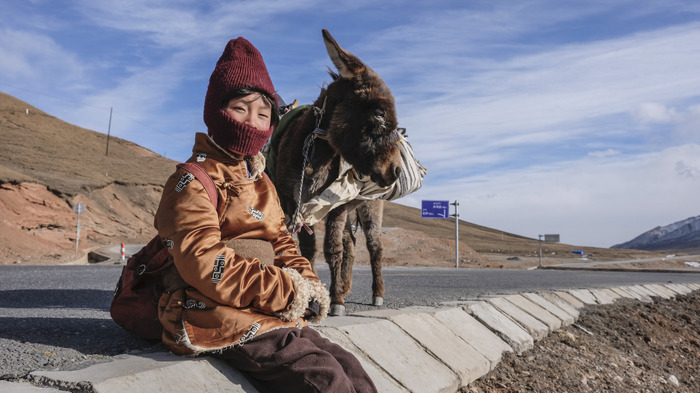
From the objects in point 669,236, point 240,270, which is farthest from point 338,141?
point 669,236

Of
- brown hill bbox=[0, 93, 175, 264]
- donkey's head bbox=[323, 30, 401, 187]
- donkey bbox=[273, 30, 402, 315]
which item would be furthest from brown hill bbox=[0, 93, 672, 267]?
donkey's head bbox=[323, 30, 401, 187]

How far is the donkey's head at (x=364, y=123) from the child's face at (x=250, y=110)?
7.23 ft

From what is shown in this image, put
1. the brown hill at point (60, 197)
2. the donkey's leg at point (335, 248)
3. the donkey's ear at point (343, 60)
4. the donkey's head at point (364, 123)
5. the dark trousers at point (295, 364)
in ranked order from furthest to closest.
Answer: the brown hill at point (60, 197) → the donkey's leg at point (335, 248) → the donkey's head at point (364, 123) → the donkey's ear at point (343, 60) → the dark trousers at point (295, 364)

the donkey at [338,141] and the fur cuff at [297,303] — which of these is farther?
the donkey at [338,141]

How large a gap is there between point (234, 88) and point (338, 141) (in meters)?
2.37

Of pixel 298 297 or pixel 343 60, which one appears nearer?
pixel 298 297

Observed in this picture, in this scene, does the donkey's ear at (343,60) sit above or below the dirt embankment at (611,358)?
above

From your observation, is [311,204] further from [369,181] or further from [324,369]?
[324,369]

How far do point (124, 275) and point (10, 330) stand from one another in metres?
0.89

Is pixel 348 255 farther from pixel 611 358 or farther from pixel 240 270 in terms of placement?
pixel 240 270

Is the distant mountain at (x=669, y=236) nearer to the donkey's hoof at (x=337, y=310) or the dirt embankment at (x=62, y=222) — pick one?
the dirt embankment at (x=62, y=222)

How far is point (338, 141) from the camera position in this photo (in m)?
5.11

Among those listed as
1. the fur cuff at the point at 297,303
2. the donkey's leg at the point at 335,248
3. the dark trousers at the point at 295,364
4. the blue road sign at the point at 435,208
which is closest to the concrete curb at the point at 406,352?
the dark trousers at the point at 295,364

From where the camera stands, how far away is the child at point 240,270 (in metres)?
2.43
